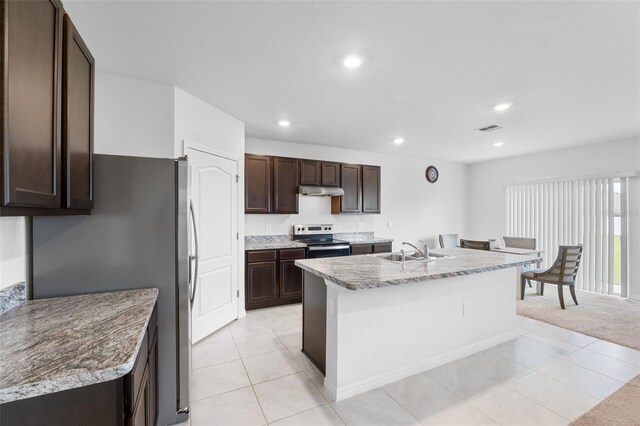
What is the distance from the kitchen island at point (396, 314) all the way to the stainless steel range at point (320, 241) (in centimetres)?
144

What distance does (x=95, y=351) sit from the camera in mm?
1038

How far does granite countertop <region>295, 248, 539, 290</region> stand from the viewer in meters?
2.03

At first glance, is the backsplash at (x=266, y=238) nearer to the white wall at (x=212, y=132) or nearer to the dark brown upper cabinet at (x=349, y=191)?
the white wall at (x=212, y=132)

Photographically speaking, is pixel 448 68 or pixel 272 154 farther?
pixel 272 154

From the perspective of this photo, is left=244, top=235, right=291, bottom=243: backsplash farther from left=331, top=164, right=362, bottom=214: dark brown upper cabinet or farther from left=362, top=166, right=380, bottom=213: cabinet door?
left=362, top=166, right=380, bottom=213: cabinet door

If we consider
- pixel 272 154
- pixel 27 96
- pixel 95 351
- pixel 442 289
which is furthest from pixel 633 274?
pixel 27 96

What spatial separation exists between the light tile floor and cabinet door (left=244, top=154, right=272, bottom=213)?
186 centimetres

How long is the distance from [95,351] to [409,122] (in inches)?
152

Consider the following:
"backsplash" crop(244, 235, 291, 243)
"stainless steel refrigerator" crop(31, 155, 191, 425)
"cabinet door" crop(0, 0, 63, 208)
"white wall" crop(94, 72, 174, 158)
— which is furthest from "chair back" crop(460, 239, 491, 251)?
"cabinet door" crop(0, 0, 63, 208)

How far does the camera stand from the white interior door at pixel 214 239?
119 inches

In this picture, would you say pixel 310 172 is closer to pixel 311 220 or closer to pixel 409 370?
pixel 311 220

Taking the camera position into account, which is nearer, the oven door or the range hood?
the oven door

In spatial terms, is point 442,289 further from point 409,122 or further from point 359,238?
point 359,238

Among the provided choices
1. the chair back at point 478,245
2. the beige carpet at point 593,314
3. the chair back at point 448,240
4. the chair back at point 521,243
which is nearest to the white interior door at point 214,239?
the chair back at point 478,245
